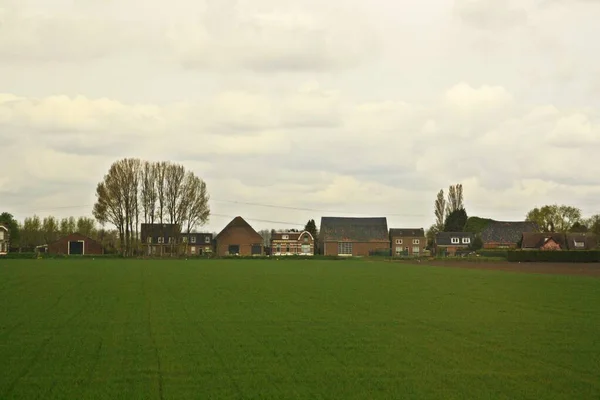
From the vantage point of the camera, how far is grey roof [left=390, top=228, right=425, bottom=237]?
156500 millimetres

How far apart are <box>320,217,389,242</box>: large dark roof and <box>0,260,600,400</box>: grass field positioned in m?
113

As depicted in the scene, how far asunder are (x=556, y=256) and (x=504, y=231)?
54.8 metres

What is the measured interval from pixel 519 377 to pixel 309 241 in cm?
13834

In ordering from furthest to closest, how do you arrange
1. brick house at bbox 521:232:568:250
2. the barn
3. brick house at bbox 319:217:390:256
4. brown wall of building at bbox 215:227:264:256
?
1. brown wall of building at bbox 215:227:264:256
2. brick house at bbox 319:217:390:256
3. the barn
4. brick house at bbox 521:232:568:250

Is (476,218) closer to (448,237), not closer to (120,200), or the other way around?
(448,237)

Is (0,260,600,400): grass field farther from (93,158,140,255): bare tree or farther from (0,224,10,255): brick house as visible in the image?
(0,224,10,255): brick house

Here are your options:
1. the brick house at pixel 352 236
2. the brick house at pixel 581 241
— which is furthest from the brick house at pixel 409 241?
the brick house at pixel 581 241

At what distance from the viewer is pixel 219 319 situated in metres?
24.4

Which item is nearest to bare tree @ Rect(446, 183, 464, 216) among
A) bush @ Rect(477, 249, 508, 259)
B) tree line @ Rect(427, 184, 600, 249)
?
tree line @ Rect(427, 184, 600, 249)

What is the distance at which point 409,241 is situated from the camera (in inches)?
6112

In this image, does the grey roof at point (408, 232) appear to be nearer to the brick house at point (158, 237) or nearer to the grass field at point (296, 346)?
the brick house at point (158, 237)

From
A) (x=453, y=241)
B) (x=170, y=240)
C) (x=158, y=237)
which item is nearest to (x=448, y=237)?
(x=453, y=241)

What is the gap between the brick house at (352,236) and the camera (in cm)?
14800

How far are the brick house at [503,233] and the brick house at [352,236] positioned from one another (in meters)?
18.0
